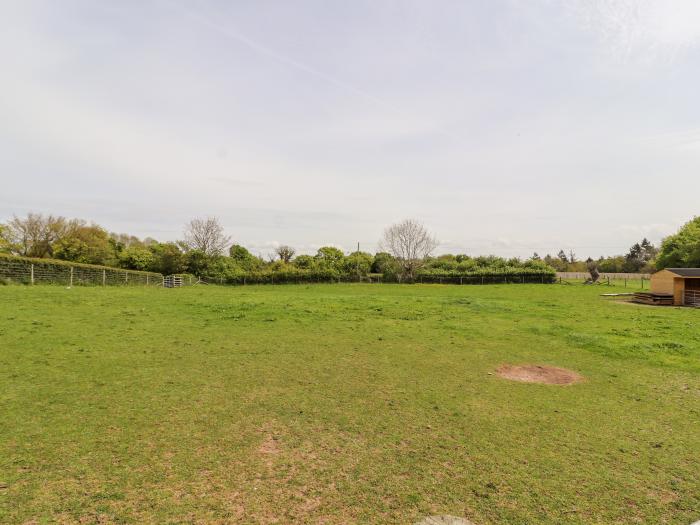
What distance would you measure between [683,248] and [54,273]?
262 ft

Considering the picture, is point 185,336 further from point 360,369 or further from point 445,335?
point 445,335

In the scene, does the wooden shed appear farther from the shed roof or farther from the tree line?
the tree line

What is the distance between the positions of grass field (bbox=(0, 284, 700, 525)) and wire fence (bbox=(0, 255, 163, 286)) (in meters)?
15.1

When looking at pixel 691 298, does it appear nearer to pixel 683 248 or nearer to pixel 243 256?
pixel 683 248

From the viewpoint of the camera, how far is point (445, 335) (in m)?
15.1

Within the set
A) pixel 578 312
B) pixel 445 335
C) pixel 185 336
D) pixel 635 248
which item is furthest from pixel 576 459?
pixel 635 248

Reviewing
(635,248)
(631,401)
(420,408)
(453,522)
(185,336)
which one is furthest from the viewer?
(635,248)

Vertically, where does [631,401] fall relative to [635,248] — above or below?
below

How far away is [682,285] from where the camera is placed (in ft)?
90.9

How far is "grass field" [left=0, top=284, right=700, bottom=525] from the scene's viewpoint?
13.4 feet

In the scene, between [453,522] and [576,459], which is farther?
[576,459]

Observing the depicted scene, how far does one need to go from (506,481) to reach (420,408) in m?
2.61

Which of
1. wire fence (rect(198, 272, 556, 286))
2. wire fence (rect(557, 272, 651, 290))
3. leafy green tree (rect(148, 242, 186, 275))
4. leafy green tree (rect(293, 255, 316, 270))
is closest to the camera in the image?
wire fence (rect(557, 272, 651, 290))

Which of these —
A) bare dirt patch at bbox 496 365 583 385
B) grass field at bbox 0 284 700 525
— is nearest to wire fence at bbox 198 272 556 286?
grass field at bbox 0 284 700 525
